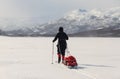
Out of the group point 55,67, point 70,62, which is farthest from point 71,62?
point 55,67

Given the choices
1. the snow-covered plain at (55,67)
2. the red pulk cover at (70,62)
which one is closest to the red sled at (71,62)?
the red pulk cover at (70,62)

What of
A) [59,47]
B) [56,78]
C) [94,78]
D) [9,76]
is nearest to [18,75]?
[9,76]

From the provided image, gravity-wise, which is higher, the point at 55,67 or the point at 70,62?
the point at 70,62

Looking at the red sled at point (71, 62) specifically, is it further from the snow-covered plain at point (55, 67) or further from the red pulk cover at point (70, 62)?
the snow-covered plain at point (55, 67)

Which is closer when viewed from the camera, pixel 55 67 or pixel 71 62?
pixel 71 62

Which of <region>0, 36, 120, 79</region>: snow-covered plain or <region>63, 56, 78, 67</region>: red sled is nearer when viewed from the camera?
<region>0, 36, 120, 79</region>: snow-covered plain

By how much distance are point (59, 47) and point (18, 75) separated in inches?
198

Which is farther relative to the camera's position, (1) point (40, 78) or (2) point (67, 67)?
(2) point (67, 67)

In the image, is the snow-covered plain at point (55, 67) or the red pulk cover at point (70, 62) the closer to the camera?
the snow-covered plain at point (55, 67)

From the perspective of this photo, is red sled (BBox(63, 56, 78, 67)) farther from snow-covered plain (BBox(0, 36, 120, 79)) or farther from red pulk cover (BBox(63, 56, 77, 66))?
snow-covered plain (BBox(0, 36, 120, 79))

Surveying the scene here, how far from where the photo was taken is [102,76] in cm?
1115

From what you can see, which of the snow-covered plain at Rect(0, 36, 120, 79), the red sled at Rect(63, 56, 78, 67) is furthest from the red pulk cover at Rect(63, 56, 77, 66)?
the snow-covered plain at Rect(0, 36, 120, 79)

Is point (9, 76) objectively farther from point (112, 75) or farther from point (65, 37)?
point (65, 37)

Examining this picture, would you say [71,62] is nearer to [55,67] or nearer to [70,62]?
[70,62]
